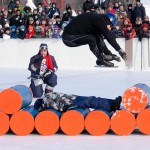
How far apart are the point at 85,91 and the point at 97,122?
5905 millimetres

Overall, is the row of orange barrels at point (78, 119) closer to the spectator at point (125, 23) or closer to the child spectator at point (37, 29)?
the spectator at point (125, 23)

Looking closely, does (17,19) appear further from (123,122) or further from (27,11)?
(123,122)

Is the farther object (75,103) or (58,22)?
(58,22)

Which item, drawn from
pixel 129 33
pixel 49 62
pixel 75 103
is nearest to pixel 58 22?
pixel 129 33

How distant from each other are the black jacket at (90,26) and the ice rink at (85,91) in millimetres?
1635

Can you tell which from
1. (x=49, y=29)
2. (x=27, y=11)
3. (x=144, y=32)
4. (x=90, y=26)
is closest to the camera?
(x=90, y=26)

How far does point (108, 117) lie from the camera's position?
8141 mm

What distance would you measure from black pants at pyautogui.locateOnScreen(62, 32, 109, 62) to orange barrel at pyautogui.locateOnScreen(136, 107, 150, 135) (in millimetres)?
1818

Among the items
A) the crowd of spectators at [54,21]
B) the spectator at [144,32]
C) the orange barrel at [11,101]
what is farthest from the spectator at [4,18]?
the orange barrel at [11,101]

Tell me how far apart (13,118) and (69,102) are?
0.82 meters

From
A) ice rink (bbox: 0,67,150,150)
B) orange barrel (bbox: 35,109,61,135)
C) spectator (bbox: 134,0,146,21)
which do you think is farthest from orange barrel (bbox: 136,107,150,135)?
spectator (bbox: 134,0,146,21)

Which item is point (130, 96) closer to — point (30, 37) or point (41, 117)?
point (41, 117)

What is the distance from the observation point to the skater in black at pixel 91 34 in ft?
30.0

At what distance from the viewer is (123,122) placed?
8141 mm
